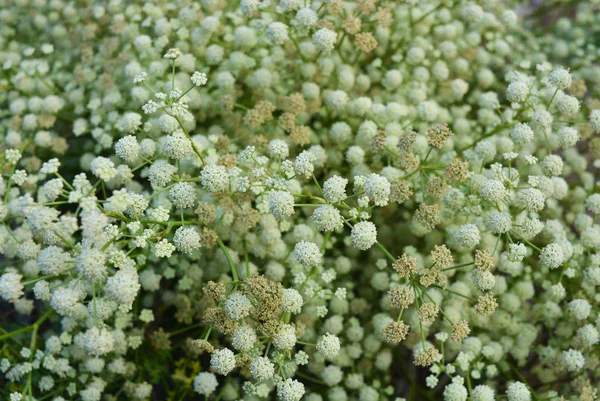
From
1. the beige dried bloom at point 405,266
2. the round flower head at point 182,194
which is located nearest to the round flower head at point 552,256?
the beige dried bloom at point 405,266

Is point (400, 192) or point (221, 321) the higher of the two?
point (400, 192)

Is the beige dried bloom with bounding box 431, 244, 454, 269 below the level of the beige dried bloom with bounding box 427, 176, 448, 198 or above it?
below

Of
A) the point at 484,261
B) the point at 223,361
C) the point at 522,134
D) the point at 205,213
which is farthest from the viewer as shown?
the point at 522,134

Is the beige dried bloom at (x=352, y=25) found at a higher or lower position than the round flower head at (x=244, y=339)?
higher

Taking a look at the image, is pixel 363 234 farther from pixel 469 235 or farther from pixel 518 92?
pixel 518 92

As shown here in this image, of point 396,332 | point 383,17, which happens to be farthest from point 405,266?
point 383,17

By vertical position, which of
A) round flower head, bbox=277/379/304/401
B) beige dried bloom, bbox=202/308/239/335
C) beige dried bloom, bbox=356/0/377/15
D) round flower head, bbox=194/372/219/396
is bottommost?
round flower head, bbox=194/372/219/396

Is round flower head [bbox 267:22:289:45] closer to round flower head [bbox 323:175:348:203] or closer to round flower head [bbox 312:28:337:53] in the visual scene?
round flower head [bbox 312:28:337:53]

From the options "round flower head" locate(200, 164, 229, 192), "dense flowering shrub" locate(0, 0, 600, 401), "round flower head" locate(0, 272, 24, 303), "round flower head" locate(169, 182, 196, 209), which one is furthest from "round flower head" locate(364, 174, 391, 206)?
"round flower head" locate(0, 272, 24, 303)

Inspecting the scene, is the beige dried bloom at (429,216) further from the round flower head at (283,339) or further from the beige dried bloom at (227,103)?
the beige dried bloom at (227,103)
